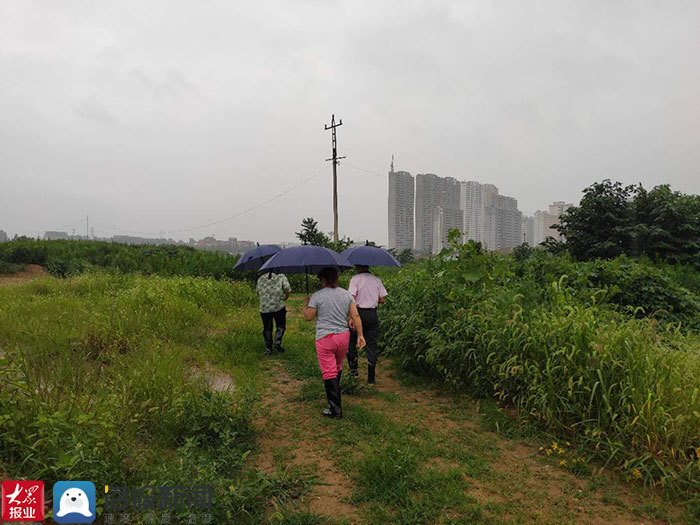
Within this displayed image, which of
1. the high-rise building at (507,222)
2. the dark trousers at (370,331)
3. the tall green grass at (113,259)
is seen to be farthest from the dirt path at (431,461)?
the high-rise building at (507,222)

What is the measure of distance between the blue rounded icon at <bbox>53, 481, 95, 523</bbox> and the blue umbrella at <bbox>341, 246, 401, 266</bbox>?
376 cm

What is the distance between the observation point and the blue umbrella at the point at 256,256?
21.2 ft

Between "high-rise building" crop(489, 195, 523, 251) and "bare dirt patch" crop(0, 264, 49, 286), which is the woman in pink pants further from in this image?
"high-rise building" crop(489, 195, 523, 251)

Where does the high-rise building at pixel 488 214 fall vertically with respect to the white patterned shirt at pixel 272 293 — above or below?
above

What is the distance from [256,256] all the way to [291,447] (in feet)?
11.7

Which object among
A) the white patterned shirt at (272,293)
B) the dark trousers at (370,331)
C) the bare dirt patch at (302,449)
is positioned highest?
the white patterned shirt at (272,293)

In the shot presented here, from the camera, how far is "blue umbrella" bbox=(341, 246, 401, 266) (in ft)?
17.7

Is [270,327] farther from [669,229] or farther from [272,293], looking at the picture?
[669,229]

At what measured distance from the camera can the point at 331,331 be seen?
411 centimetres

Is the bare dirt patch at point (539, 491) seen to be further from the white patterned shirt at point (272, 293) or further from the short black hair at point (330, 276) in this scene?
the white patterned shirt at point (272, 293)

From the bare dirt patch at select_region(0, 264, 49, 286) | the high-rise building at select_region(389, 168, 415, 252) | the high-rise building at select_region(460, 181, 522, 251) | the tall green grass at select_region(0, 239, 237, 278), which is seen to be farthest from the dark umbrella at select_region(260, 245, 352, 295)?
the high-rise building at select_region(460, 181, 522, 251)

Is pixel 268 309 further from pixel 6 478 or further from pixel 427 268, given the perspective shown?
pixel 6 478

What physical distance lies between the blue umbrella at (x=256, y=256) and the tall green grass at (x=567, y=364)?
2630mm

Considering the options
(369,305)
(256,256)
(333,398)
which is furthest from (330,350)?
(256,256)
